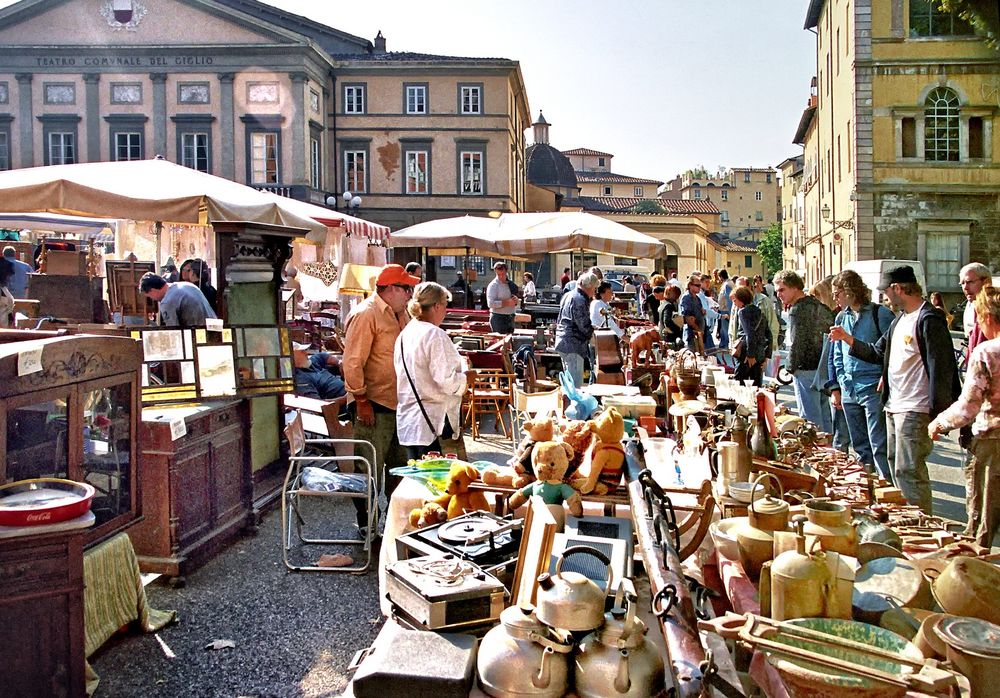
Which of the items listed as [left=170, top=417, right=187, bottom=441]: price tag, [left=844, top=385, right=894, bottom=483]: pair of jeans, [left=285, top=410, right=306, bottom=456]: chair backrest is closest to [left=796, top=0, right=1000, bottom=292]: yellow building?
[left=844, top=385, right=894, bottom=483]: pair of jeans

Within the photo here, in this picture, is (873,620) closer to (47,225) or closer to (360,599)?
(360,599)

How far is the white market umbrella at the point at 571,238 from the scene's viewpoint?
42.0ft

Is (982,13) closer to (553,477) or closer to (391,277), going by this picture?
(391,277)

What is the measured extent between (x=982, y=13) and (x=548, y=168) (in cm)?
3776

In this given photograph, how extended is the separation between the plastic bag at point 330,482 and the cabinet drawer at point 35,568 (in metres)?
2.09

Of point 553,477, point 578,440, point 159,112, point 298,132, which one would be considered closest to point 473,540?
point 553,477

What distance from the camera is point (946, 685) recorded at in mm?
1870

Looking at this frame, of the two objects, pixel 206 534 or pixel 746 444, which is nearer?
pixel 746 444

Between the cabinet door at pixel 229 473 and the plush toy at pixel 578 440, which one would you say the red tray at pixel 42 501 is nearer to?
the cabinet door at pixel 229 473

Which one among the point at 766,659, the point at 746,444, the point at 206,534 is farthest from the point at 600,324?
the point at 766,659

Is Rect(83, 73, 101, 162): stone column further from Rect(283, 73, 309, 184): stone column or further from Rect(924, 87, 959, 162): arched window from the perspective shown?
Rect(924, 87, 959, 162): arched window

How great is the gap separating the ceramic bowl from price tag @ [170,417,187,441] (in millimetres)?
3797

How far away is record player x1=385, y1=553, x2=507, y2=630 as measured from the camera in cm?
278

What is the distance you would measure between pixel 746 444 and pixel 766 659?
5.34 feet
